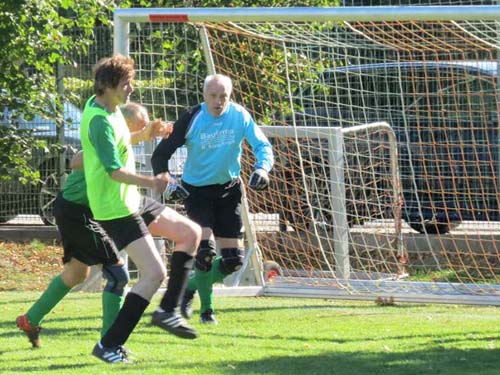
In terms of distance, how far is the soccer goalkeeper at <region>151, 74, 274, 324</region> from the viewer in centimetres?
805

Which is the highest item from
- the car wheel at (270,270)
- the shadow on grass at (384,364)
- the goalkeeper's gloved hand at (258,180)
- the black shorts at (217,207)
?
the goalkeeper's gloved hand at (258,180)

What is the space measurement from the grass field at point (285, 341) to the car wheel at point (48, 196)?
5121 mm

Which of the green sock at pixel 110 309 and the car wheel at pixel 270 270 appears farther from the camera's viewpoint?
the car wheel at pixel 270 270

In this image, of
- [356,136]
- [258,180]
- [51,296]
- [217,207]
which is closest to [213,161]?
[217,207]

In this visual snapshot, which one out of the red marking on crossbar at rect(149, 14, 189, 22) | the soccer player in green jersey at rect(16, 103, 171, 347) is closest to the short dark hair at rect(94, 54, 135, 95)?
the soccer player in green jersey at rect(16, 103, 171, 347)

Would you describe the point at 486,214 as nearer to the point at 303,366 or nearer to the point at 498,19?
the point at 498,19

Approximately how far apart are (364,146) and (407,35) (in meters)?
1.76

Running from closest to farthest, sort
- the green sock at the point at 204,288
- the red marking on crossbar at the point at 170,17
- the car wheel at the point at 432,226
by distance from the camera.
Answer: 1. the green sock at the point at 204,288
2. the red marking on crossbar at the point at 170,17
3. the car wheel at the point at 432,226

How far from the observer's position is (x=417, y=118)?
1161 cm

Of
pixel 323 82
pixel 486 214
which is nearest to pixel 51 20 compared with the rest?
pixel 323 82

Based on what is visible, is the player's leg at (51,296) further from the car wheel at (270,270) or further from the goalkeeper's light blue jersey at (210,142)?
the car wheel at (270,270)

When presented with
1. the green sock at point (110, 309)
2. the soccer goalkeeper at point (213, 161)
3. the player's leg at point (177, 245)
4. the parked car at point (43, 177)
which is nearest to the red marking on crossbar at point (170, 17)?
the soccer goalkeeper at point (213, 161)

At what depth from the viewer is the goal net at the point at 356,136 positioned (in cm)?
1020

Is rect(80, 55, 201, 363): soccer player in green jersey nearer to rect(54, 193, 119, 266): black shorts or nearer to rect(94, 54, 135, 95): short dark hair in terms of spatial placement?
rect(94, 54, 135, 95): short dark hair
